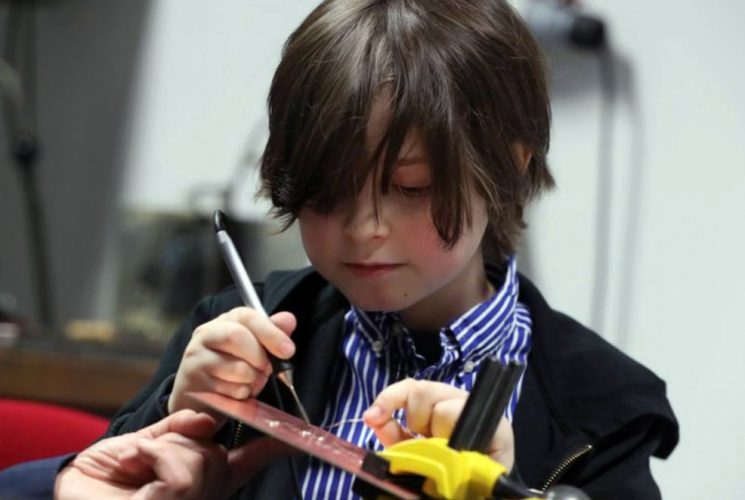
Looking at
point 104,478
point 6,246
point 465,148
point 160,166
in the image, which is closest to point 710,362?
point 465,148

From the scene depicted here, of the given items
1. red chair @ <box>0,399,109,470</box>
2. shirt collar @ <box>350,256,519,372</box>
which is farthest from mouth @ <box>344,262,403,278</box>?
red chair @ <box>0,399,109,470</box>

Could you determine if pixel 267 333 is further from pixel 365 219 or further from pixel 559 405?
pixel 559 405

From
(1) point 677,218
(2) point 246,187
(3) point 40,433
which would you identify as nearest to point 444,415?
(3) point 40,433

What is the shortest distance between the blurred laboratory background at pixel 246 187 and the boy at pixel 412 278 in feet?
0.74

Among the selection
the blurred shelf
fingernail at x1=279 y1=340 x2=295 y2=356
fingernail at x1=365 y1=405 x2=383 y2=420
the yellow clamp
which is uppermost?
the yellow clamp

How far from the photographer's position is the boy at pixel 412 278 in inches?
29.3

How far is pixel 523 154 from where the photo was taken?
86 centimetres

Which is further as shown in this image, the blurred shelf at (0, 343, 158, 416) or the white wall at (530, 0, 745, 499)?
the blurred shelf at (0, 343, 158, 416)

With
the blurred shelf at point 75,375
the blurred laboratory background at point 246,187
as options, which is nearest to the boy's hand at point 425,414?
the blurred laboratory background at point 246,187

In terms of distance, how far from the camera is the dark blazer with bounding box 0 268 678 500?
80 centimetres

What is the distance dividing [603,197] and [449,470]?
110 cm

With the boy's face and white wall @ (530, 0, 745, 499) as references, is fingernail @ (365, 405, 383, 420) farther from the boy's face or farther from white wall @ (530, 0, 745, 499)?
white wall @ (530, 0, 745, 499)

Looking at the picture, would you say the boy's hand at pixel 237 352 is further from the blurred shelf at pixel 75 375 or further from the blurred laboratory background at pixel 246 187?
the blurred shelf at pixel 75 375

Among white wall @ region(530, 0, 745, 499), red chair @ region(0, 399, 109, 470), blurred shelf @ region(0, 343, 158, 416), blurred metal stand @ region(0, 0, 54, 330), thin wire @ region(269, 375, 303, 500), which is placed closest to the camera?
thin wire @ region(269, 375, 303, 500)
